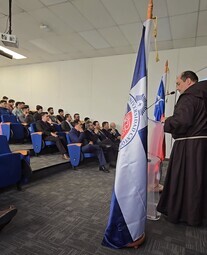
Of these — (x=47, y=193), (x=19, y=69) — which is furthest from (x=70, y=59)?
(x=47, y=193)

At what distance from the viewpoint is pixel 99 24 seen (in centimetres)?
437

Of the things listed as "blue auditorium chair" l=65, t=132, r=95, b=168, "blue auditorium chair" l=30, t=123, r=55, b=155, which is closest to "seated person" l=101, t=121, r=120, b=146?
"blue auditorium chair" l=65, t=132, r=95, b=168

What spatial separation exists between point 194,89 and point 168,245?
1553mm

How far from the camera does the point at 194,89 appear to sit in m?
2.05

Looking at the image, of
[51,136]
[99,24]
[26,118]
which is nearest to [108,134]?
[51,136]

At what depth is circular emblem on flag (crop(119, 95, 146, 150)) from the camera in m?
1.65

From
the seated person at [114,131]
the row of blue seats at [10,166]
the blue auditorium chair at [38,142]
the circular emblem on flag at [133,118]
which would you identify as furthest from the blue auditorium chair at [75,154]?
the circular emblem on flag at [133,118]

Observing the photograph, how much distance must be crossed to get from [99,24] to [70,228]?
13.7ft

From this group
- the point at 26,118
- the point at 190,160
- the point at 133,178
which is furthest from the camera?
the point at 26,118

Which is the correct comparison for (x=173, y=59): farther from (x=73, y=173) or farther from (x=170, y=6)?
(x=73, y=173)

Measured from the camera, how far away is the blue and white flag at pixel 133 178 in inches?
63.1

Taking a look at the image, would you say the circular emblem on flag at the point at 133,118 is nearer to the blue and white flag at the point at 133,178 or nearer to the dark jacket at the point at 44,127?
the blue and white flag at the point at 133,178

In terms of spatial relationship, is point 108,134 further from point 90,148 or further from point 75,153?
point 75,153

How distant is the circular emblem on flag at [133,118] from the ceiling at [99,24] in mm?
2704
